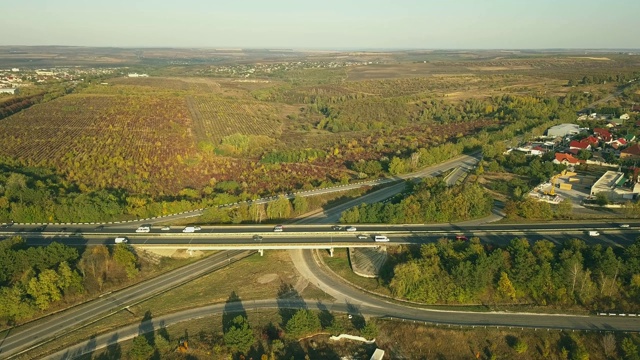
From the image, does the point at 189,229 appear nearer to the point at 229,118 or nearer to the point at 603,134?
the point at 229,118

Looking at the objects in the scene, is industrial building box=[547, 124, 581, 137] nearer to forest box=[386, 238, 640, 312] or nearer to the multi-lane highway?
the multi-lane highway

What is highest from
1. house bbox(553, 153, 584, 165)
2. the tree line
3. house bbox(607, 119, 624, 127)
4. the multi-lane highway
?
house bbox(607, 119, 624, 127)

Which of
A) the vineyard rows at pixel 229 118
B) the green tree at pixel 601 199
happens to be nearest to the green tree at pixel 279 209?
the green tree at pixel 601 199

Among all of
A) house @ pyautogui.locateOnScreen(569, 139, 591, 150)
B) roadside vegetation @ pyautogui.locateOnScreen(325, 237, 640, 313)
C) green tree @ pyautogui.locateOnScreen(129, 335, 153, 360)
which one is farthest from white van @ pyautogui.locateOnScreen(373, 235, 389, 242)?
house @ pyautogui.locateOnScreen(569, 139, 591, 150)

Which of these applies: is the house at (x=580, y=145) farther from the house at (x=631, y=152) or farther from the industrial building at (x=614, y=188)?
the industrial building at (x=614, y=188)

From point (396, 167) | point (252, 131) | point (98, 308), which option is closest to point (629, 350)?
point (98, 308)

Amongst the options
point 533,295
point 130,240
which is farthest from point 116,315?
point 533,295
